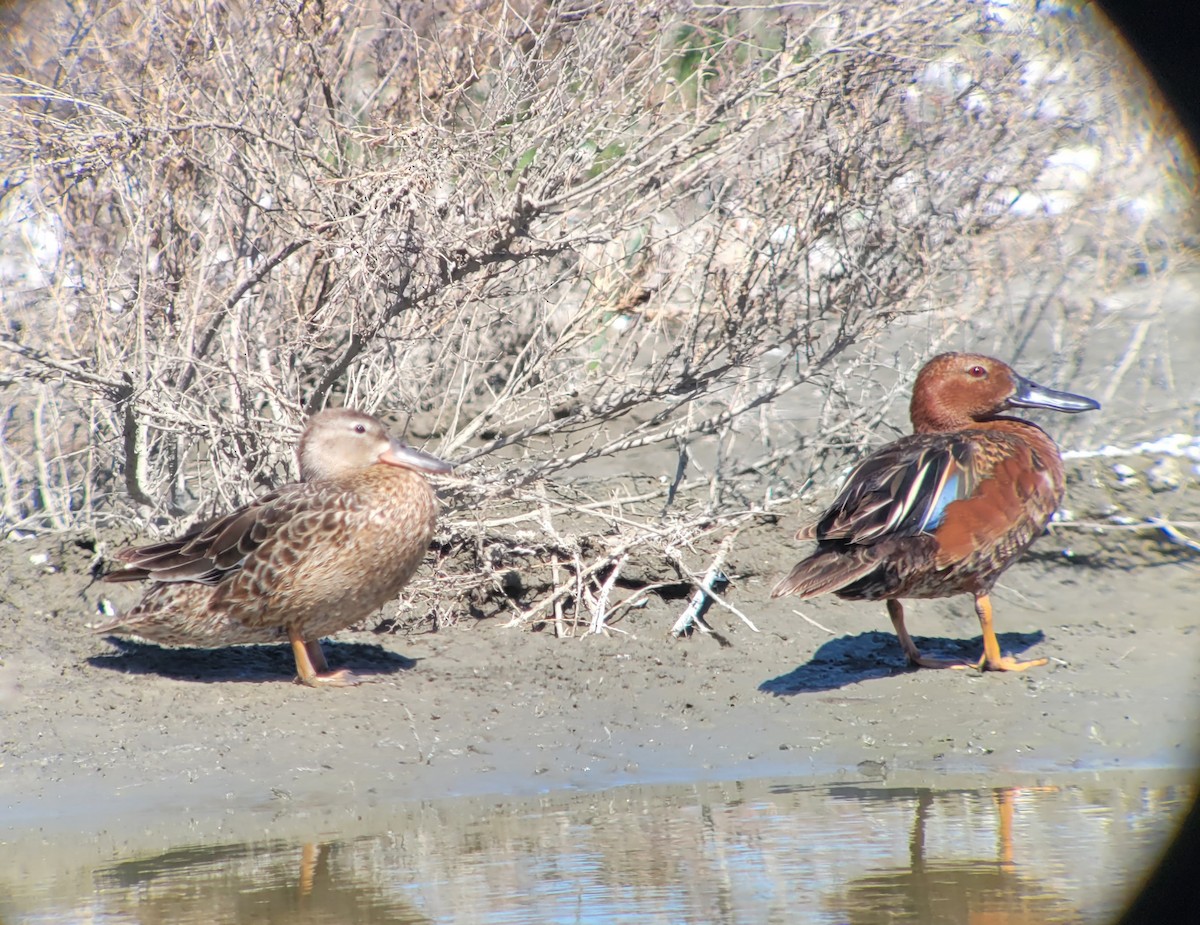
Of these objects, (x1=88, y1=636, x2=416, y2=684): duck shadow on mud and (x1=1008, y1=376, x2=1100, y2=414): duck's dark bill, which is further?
(x1=1008, y1=376, x2=1100, y2=414): duck's dark bill

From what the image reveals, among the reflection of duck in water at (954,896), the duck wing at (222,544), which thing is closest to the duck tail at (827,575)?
the reflection of duck in water at (954,896)

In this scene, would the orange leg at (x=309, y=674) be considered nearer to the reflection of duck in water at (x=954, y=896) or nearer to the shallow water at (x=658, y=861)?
the shallow water at (x=658, y=861)

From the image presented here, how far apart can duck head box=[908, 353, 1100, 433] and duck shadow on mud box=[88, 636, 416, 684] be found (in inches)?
110

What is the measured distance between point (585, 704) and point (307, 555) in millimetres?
1399

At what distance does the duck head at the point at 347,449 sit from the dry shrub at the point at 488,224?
0.33 m

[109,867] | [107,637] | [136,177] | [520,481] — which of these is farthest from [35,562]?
[109,867]

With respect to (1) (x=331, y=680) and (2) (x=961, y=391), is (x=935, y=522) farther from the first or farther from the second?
(1) (x=331, y=680)

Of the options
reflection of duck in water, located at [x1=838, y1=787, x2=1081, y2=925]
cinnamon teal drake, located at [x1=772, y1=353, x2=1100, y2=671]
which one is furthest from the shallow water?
cinnamon teal drake, located at [x1=772, y1=353, x2=1100, y2=671]

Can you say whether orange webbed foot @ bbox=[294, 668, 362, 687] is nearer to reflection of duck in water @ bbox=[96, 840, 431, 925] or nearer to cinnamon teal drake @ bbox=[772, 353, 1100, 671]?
reflection of duck in water @ bbox=[96, 840, 431, 925]

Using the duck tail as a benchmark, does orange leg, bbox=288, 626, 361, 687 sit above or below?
below

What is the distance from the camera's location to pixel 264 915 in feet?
13.4

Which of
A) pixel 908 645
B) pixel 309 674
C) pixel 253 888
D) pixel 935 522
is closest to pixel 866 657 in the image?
pixel 908 645

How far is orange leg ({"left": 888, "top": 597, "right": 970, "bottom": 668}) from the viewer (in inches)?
248

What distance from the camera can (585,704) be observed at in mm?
6152
